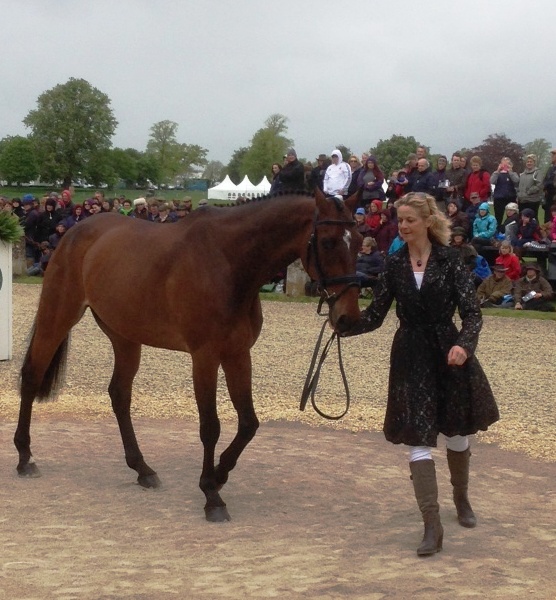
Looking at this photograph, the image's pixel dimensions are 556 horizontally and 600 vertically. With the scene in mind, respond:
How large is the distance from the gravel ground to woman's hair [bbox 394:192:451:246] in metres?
2.54

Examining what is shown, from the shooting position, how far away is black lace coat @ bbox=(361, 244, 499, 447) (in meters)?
4.25

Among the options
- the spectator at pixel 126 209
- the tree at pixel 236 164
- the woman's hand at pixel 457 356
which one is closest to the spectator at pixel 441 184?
the spectator at pixel 126 209

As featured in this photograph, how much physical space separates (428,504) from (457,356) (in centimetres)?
75

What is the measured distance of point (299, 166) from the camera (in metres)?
15.5

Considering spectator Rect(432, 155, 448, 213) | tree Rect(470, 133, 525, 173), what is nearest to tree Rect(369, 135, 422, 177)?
tree Rect(470, 133, 525, 173)

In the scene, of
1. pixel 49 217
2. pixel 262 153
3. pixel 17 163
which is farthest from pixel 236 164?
pixel 49 217

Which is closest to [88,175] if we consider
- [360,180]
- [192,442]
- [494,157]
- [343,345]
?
[494,157]

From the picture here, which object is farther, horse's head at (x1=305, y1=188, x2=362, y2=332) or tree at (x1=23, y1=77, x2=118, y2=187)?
tree at (x1=23, y1=77, x2=118, y2=187)

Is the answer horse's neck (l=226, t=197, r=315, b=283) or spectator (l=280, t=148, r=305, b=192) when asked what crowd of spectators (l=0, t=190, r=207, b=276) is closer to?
spectator (l=280, t=148, r=305, b=192)

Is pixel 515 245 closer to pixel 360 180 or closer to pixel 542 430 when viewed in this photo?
pixel 360 180

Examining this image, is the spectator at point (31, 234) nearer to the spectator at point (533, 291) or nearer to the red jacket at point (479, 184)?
the red jacket at point (479, 184)

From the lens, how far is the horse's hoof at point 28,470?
550cm

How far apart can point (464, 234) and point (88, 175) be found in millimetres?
51930

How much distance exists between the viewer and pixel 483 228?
14.5 meters
